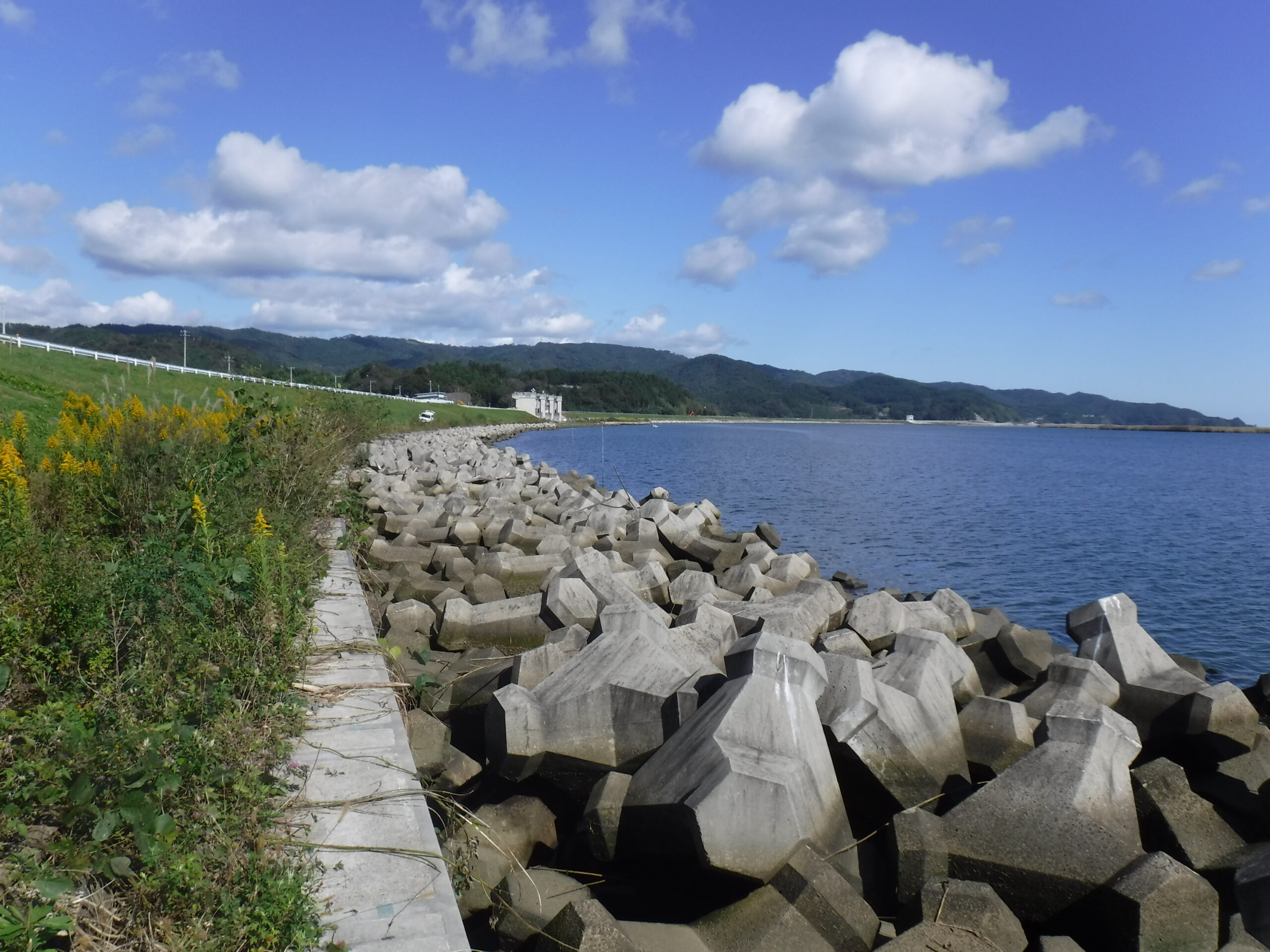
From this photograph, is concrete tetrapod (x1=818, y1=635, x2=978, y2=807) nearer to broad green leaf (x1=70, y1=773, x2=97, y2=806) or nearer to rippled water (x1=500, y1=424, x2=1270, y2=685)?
broad green leaf (x1=70, y1=773, x2=97, y2=806)

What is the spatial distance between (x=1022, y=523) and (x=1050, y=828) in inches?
798

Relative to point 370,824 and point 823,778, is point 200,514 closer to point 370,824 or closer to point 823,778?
point 370,824

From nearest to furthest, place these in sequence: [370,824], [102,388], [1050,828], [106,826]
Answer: [106,826] < [370,824] < [1050,828] < [102,388]

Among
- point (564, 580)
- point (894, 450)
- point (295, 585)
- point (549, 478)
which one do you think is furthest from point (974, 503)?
point (894, 450)

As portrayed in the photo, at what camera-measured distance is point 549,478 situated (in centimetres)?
1852

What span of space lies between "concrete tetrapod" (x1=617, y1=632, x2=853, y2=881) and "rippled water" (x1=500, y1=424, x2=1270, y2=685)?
7.78 meters

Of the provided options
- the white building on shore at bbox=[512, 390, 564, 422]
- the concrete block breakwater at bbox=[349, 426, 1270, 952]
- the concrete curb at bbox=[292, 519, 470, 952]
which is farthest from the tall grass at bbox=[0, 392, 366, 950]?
the white building on shore at bbox=[512, 390, 564, 422]

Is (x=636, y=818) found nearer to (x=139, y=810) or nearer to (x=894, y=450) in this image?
(x=139, y=810)

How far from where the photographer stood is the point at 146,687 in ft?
12.3

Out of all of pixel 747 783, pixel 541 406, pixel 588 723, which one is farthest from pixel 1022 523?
pixel 541 406

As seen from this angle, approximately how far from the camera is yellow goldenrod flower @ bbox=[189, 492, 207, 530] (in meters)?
5.00

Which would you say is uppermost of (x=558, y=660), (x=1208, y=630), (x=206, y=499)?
(x=206, y=499)

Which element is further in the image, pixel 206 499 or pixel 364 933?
pixel 206 499

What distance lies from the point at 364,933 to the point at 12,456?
13.1 feet
